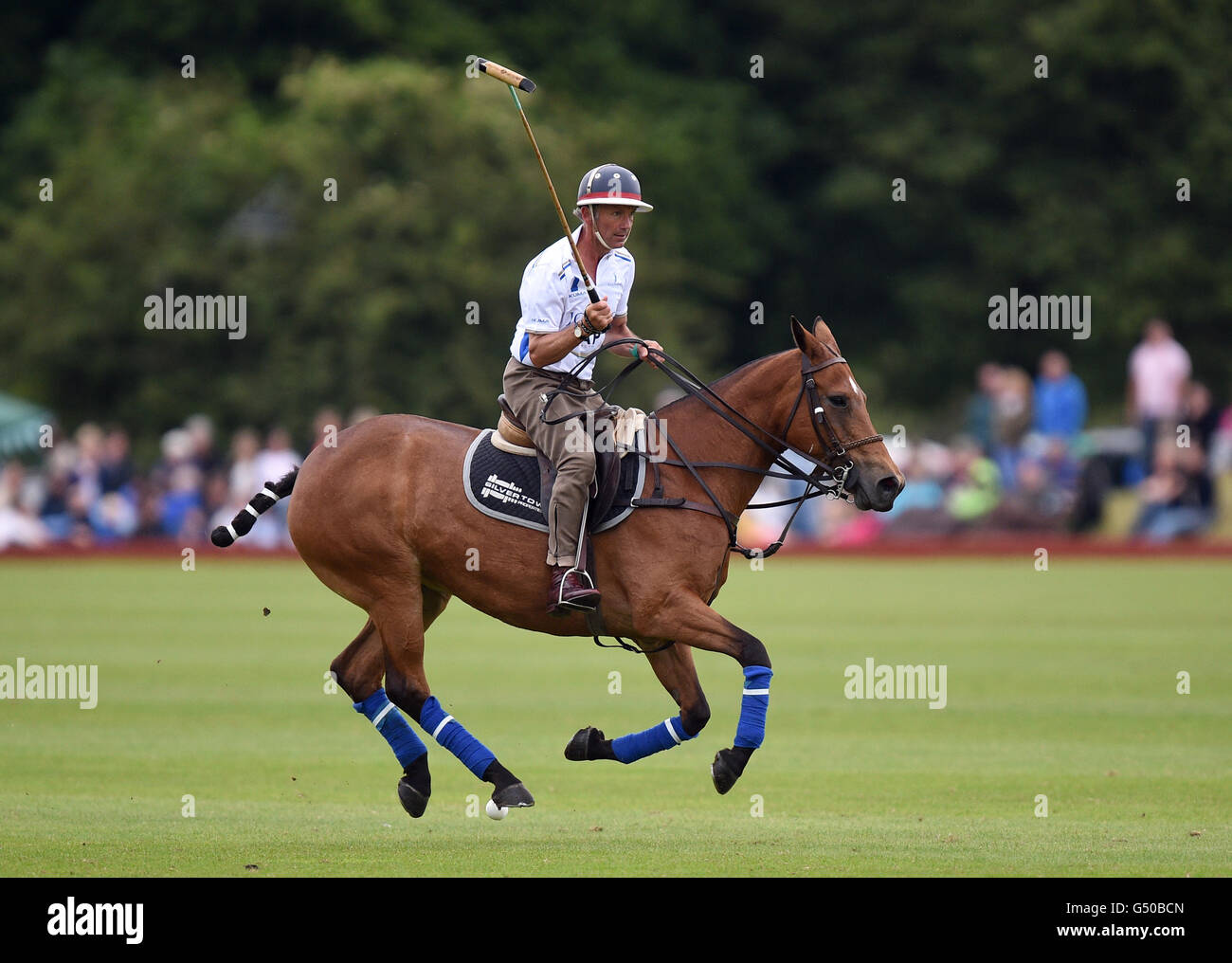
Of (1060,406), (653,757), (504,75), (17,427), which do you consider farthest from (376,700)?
(17,427)

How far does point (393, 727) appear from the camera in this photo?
9461 millimetres

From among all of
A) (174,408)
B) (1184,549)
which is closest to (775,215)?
(174,408)

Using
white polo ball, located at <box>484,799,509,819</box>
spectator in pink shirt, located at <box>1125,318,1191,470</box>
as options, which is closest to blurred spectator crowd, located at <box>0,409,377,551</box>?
spectator in pink shirt, located at <box>1125,318,1191,470</box>

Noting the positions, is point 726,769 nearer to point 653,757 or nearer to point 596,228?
point 596,228

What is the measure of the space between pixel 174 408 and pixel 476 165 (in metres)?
6.97

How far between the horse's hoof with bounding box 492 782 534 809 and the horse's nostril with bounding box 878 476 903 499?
2.06 meters

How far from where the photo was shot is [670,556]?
9023 mm

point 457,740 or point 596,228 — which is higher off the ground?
point 596,228

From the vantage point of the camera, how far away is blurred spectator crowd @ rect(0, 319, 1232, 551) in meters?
26.4

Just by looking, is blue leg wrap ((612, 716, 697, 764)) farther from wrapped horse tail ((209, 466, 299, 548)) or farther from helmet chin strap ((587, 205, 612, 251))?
helmet chin strap ((587, 205, 612, 251))

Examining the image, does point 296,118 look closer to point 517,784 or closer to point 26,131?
point 26,131

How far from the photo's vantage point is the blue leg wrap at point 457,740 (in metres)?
9.06

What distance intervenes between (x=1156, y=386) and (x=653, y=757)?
15721 millimetres

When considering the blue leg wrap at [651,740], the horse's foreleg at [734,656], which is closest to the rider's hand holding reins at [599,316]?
the horse's foreleg at [734,656]
